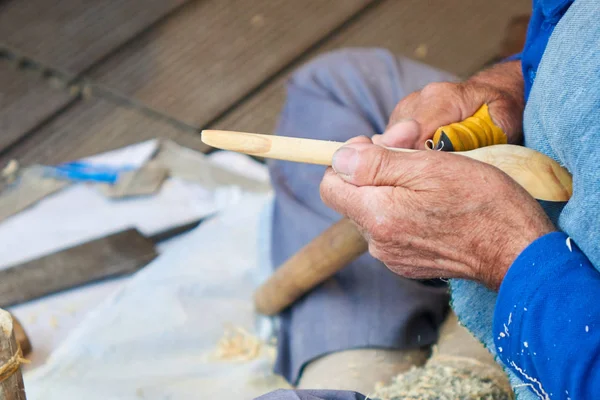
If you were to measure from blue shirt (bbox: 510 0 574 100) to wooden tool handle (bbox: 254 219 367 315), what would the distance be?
298 millimetres

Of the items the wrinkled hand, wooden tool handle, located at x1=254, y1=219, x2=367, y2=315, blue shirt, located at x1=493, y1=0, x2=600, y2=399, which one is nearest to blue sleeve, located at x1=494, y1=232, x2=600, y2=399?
blue shirt, located at x1=493, y1=0, x2=600, y2=399

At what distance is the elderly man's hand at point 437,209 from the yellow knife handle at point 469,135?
0.37 ft

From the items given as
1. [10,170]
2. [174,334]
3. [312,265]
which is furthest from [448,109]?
[10,170]

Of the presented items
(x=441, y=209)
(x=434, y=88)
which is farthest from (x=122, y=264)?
(x=441, y=209)

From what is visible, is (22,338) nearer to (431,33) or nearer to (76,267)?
(76,267)

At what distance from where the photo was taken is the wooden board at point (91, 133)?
1.77 m

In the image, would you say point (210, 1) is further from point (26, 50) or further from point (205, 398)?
point (205, 398)

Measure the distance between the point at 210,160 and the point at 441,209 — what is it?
1.12m

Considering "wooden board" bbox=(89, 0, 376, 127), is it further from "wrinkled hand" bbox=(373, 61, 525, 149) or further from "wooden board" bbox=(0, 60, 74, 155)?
"wrinkled hand" bbox=(373, 61, 525, 149)

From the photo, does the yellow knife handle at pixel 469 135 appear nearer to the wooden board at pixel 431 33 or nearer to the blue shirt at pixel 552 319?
the blue shirt at pixel 552 319

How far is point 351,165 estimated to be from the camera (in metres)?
0.67

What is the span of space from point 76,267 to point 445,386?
82cm

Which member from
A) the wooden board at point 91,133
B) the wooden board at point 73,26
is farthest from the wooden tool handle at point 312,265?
the wooden board at point 73,26

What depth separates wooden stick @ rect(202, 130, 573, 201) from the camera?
660mm
